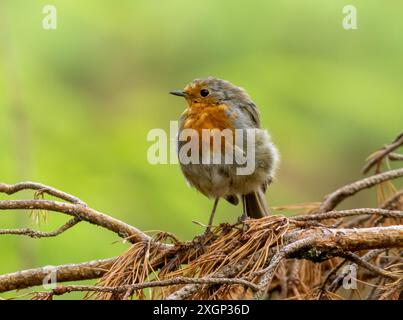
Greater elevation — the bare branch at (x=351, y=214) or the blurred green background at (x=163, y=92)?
the blurred green background at (x=163, y=92)

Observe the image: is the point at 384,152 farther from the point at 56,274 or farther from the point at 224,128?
the point at 56,274

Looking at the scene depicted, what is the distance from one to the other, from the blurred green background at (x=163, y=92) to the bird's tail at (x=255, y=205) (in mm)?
362

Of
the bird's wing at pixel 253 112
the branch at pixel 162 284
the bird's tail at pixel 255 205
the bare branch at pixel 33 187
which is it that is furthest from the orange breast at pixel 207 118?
the branch at pixel 162 284

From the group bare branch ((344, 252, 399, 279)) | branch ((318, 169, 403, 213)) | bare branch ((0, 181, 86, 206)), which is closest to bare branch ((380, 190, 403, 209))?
branch ((318, 169, 403, 213))

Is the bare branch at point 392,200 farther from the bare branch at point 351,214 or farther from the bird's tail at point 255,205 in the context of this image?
the bird's tail at point 255,205

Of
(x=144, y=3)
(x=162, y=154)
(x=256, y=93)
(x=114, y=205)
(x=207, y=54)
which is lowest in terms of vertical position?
(x=114, y=205)

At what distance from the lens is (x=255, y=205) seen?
5.02 m

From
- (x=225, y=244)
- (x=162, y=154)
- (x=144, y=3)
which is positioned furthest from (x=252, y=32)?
(x=225, y=244)

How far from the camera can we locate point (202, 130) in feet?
14.7

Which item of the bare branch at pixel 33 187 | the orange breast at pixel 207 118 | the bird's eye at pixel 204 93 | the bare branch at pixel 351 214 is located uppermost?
the bird's eye at pixel 204 93

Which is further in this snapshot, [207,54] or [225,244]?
[207,54]

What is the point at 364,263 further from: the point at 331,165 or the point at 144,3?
the point at 144,3

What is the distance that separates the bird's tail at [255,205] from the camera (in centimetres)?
502
